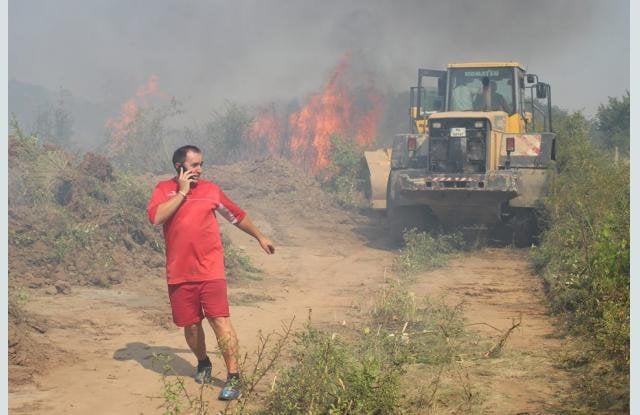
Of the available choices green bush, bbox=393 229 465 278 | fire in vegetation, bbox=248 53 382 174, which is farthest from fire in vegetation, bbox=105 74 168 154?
green bush, bbox=393 229 465 278

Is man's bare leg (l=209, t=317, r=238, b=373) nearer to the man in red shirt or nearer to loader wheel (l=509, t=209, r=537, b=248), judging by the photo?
the man in red shirt

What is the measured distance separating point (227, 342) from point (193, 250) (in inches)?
28.4

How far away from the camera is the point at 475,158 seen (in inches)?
536

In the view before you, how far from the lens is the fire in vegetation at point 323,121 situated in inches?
1091

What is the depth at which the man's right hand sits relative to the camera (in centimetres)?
555

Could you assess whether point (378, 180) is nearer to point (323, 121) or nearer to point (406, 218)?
point (406, 218)

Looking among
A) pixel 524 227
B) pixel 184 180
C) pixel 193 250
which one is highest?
pixel 184 180

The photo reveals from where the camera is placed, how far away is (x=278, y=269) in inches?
485

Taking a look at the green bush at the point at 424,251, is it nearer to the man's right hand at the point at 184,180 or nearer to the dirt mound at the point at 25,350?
the dirt mound at the point at 25,350

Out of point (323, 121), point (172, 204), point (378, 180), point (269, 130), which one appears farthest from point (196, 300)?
point (269, 130)

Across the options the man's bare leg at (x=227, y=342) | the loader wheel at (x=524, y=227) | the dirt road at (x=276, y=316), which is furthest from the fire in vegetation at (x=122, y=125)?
the man's bare leg at (x=227, y=342)

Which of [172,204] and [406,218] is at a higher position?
[172,204]

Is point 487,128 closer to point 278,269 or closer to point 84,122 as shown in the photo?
point 278,269

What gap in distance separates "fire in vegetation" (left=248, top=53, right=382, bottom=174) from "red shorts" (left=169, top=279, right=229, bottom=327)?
779 inches
